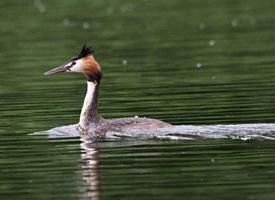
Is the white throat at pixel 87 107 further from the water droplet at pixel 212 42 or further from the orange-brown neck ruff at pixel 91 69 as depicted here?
the water droplet at pixel 212 42

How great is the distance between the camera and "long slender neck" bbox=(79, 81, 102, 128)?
20328 millimetres

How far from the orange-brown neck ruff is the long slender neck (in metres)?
0.09

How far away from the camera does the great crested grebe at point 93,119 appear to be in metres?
19.2

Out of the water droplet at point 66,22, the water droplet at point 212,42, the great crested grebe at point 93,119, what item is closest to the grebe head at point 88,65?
the great crested grebe at point 93,119

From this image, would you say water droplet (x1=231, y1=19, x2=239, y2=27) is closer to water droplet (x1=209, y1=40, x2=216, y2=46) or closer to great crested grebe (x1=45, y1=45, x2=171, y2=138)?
water droplet (x1=209, y1=40, x2=216, y2=46)

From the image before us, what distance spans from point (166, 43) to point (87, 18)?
26.9ft

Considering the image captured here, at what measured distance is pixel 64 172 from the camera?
16.0 meters

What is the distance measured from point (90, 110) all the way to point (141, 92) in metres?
3.77

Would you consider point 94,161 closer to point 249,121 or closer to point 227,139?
point 227,139

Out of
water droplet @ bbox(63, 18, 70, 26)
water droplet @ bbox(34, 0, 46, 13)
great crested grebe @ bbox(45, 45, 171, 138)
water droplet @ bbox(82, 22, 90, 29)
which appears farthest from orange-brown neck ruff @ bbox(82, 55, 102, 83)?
water droplet @ bbox(34, 0, 46, 13)

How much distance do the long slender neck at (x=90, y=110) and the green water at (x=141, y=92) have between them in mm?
487

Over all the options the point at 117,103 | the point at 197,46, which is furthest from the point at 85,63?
the point at 197,46

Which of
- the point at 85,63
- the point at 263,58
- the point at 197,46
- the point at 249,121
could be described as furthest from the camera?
the point at 197,46

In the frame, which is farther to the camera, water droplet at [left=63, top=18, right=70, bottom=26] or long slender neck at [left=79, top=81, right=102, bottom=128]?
water droplet at [left=63, top=18, right=70, bottom=26]
